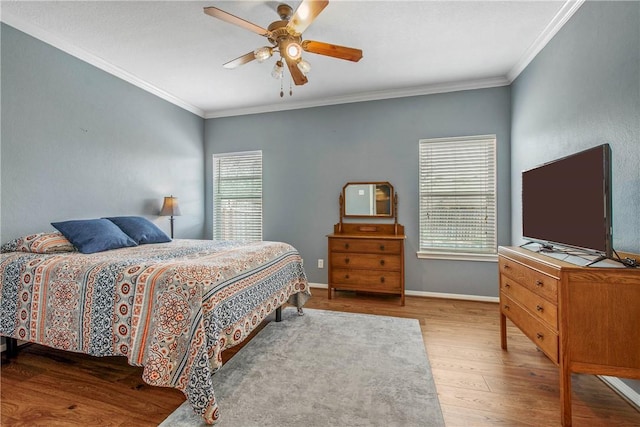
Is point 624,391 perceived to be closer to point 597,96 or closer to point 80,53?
point 597,96

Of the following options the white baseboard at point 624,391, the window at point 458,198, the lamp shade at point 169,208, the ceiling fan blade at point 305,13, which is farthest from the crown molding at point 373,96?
the white baseboard at point 624,391

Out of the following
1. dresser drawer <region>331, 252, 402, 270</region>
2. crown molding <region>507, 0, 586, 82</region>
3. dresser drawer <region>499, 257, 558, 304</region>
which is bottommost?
dresser drawer <region>331, 252, 402, 270</region>

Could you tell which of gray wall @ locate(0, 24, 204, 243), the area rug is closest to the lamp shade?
gray wall @ locate(0, 24, 204, 243)

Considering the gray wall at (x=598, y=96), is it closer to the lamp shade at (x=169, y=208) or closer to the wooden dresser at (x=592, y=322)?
the wooden dresser at (x=592, y=322)

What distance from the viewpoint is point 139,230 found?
2.92 metres

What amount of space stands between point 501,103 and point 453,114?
0.54 meters

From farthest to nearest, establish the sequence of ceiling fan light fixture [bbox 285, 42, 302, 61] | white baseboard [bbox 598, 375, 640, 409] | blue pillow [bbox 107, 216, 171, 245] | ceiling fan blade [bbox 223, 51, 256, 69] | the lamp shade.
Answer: the lamp shade → blue pillow [bbox 107, 216, 171, 245] → ceiling fan blade [bbox 223, 51, 256, 69] → ceiling fan light fixture [bbox 285, 42, 302, 61] → white baseboard [bbox 598, 375, 640, 409]

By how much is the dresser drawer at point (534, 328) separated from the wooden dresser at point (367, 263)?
1274 mm

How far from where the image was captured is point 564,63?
231 centimetres

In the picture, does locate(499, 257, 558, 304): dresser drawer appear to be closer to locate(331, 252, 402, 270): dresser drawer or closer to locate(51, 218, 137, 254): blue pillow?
locate(331, 252, 402, 270): dresser drawer

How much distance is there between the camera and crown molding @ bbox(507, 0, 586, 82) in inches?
84.7

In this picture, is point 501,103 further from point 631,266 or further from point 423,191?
point 631,266

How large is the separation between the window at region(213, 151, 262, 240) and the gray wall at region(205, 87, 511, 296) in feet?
0.42

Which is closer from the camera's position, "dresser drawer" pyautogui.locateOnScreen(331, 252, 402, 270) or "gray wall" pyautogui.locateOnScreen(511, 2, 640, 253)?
"gray wall" pyautogui.locateOnScreen(511, 2, 640, 253)
